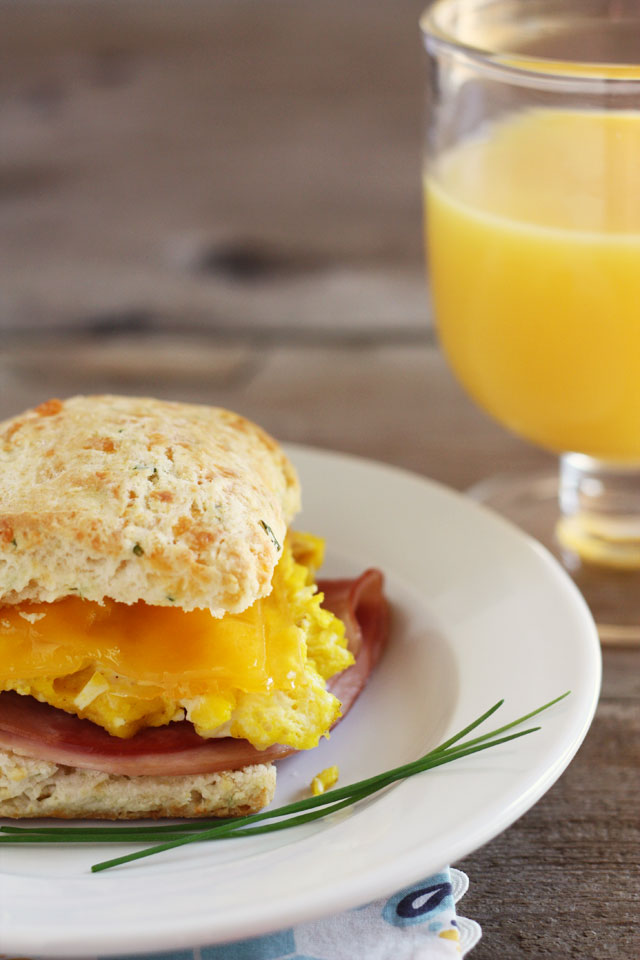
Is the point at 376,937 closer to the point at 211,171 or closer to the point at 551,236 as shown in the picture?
the point at 551,236

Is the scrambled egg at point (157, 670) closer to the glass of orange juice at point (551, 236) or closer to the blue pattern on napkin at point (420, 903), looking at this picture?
the blue pattern on napkin at point (420, 903)

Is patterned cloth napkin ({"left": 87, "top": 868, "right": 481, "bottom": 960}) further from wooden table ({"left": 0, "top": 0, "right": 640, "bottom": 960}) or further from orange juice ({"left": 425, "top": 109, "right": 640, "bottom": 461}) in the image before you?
wooden table ({"left": 0, "top": 0, "right": 640, "bottom": 960})

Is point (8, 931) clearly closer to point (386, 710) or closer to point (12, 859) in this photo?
point (12, 859)

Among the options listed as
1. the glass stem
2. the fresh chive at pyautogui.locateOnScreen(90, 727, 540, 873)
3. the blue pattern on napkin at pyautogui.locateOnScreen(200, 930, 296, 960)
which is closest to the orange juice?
the glass stem

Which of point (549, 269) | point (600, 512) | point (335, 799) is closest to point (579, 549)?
point (600, 512)

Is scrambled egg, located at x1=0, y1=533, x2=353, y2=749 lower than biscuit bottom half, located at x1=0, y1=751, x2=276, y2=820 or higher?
higher

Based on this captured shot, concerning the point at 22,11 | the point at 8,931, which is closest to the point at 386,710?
the point at 8,931

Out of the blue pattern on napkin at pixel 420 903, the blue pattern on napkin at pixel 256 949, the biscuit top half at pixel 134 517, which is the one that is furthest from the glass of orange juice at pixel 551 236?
the blue pattern on napkin at pixel 256 949
